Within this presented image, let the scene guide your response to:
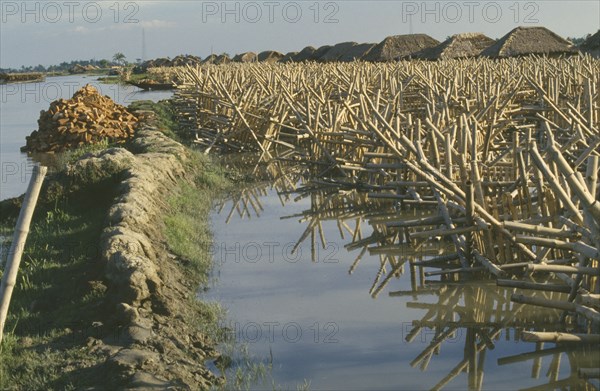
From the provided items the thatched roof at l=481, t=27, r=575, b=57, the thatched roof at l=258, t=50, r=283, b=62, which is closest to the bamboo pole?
the thatched roof at l=481, t=27, r=575, b=57

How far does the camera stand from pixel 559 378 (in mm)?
5363

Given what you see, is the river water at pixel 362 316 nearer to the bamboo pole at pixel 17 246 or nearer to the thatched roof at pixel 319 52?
the bamboo pole at pixel 17 246

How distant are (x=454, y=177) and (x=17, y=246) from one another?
5223 mm

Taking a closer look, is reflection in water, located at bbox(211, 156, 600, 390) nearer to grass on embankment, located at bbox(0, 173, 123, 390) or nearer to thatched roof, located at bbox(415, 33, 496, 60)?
grass on embankment, located at bbox(0, 173, 123, 390)

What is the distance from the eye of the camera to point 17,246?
16.9ft

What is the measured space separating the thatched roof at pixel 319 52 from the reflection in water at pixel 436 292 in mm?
38020

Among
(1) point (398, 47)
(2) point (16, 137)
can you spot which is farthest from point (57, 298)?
(1) point (398, 47)

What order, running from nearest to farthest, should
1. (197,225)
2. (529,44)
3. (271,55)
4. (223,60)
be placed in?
(197,225), (529,44), (223,60), (271,55)

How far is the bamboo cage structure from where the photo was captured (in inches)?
233

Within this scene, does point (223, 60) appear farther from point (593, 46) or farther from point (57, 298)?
point (57, 298)

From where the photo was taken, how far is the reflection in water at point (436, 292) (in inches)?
220

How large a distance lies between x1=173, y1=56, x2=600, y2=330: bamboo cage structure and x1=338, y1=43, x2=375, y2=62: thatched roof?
73.9 feet

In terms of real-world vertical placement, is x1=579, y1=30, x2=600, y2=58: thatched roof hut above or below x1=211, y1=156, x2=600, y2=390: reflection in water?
above

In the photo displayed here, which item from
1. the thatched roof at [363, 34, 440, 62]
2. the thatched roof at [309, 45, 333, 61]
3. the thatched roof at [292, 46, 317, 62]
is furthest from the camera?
the thatched roof at [292, 46, 317, 62]
